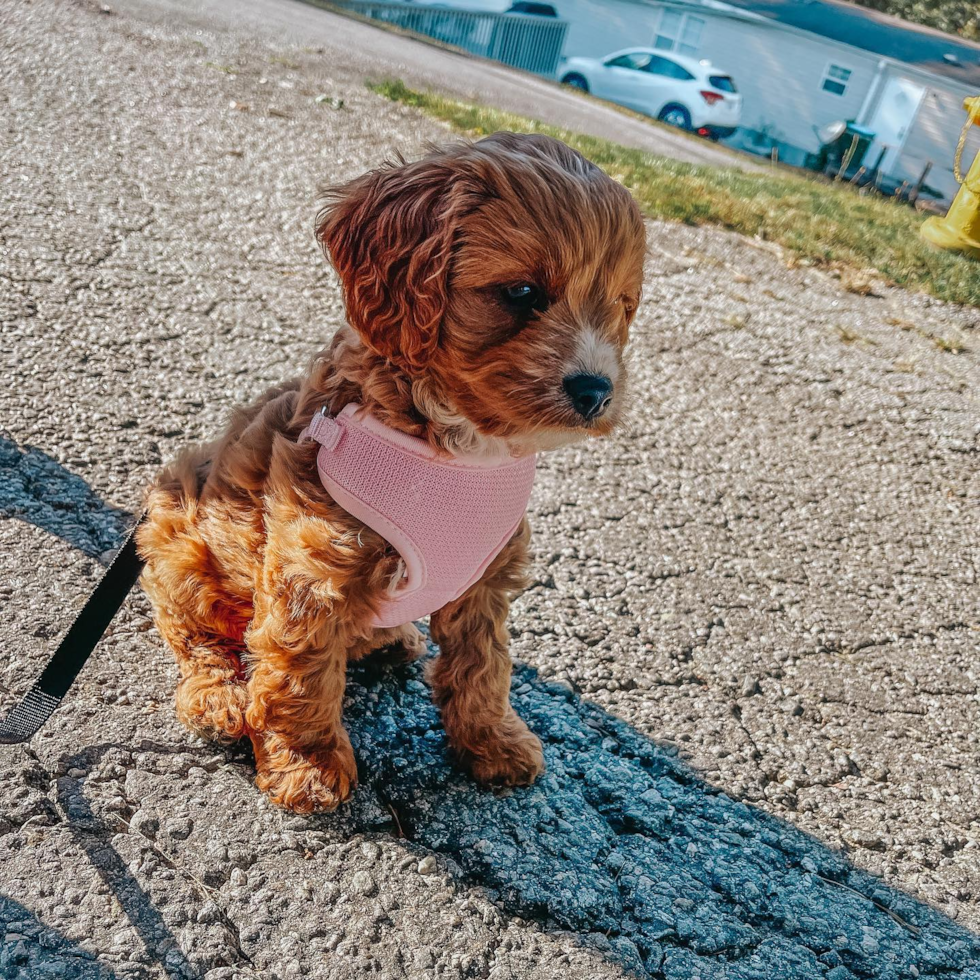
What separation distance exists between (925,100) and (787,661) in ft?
113

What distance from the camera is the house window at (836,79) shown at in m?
33.8

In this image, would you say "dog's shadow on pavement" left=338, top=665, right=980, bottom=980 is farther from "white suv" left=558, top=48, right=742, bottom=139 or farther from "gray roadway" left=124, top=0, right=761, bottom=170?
"white suv" left=558, top=48, right=742, bottom=139

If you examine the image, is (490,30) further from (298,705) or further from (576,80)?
(298,705)

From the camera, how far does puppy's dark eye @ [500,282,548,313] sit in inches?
87.7

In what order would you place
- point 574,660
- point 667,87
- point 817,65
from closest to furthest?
point 574,660 < point 667,87 < point 817,65

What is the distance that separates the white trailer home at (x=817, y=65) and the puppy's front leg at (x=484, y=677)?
32064mm

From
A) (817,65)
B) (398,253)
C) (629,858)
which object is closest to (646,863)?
(629,858)

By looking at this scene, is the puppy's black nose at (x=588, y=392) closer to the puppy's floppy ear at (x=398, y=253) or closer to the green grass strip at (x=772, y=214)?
the puppy's floppy ear at (x=398, y=253)

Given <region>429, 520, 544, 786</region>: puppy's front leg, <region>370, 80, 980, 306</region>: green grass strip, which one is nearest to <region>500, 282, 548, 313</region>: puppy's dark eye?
<region>429, 520, 544, 786</region>: puppy's front leg

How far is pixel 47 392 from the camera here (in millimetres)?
3936

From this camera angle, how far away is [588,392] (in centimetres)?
219

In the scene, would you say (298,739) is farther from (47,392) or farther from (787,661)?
(47,392)

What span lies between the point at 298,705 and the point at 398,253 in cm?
120

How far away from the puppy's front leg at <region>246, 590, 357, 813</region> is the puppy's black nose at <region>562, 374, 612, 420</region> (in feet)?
2.72
